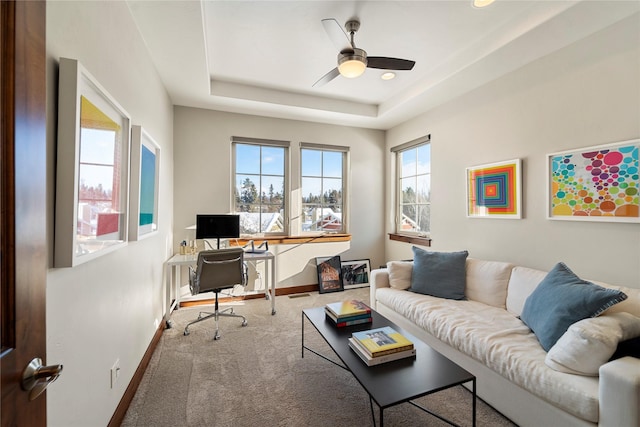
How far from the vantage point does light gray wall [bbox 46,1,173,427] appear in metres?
1.04

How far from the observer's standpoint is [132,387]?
6.04 feet

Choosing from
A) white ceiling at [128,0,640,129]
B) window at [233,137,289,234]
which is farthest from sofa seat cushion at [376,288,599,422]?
white ceiling at [128,0,640,129]

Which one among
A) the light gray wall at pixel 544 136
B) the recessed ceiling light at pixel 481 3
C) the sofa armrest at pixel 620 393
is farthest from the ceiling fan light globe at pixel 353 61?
the sofa armrest at pixel 620 393

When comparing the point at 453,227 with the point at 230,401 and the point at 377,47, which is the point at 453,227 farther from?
the point at 230,401

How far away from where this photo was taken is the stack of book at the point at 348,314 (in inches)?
76.7

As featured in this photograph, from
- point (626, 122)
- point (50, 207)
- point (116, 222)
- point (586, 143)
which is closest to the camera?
point (50, 207)

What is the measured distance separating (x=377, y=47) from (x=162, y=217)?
106 inches

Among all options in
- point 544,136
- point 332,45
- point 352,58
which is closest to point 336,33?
point 352,58

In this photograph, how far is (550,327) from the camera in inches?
64.2

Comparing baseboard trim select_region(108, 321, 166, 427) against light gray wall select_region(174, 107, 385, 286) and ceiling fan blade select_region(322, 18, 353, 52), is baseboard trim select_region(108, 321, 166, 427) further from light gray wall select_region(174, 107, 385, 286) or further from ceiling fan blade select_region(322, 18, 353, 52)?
ceiling fan blade select_region(322, 18, 353, 52)

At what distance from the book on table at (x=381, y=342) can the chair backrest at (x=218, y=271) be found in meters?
1.60

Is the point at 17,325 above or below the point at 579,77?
below

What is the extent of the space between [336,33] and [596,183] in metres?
2.22

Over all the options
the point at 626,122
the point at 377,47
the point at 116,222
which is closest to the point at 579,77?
the point at 626,122
